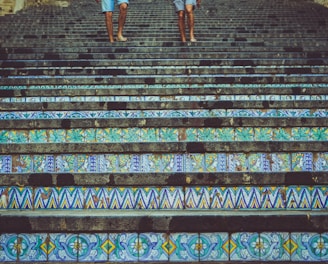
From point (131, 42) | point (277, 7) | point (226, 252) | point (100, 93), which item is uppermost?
point (277, 7)

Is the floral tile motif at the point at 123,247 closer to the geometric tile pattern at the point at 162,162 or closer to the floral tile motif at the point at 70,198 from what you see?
the floral tile motif at the point at 70,198

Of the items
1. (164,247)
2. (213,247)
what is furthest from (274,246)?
(164,247)

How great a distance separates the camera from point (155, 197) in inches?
126

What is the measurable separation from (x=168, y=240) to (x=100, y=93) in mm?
3281

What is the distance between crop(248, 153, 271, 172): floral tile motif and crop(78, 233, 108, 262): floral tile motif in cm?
150

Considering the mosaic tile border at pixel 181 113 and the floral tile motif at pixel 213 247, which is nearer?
the floral tile motif at pixel 213 247

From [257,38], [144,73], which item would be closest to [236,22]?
[257,38]

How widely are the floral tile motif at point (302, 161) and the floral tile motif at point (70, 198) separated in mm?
1690

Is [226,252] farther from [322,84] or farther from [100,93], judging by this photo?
[322,84]

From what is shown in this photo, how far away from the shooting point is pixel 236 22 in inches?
394

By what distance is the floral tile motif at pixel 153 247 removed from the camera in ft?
9.00

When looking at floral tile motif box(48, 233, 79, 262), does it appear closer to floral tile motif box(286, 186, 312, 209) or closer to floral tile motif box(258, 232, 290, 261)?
floral tile motif box(258, 232, 290, 261)

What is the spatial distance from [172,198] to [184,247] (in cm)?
51

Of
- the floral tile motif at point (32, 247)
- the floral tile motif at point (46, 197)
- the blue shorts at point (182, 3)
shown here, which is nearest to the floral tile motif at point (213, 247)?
the floral tile motif at point (32, 247)
